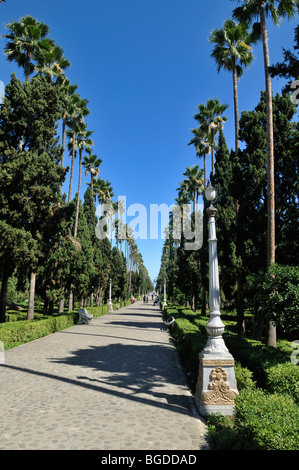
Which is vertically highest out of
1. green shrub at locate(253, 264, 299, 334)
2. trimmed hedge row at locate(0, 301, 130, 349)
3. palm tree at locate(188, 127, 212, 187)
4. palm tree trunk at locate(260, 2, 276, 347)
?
palm tree at locate(188, 127, 212, 187)

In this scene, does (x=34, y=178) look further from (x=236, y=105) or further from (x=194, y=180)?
(x=194, y=180)

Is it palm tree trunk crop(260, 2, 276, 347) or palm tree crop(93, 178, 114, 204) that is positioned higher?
palm tree crop(93, 178, 114, 204)

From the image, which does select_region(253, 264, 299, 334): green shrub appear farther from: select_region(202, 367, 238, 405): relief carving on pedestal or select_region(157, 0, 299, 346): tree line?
select_region(202, 367, 238, 405): relief carving on pedestal

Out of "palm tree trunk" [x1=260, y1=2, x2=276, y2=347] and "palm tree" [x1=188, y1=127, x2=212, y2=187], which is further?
"palm tree" [x1=188, y1=127, x2=212, y2=187]

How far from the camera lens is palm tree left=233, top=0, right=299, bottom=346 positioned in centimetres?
1029

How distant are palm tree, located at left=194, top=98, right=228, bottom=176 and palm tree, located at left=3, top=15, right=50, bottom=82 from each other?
12.0 m

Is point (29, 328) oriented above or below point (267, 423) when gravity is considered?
below

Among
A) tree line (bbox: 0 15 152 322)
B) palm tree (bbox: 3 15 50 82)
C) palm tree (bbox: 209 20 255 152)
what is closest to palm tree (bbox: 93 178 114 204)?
tree line (bbox: 0 15 152 322)

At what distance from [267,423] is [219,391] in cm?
210

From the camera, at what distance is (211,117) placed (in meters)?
24.1

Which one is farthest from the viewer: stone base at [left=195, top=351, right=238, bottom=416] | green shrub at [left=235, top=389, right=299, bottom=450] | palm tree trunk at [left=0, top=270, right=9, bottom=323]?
palm tree trunk at [left=0, top=270, right=9, bottom=323]

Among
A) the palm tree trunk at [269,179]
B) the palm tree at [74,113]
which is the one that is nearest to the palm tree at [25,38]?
the palm tree at [74,113]

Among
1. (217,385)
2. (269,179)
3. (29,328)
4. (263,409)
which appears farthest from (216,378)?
(29,328)

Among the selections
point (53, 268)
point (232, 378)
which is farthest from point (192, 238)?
point (232, 378)
